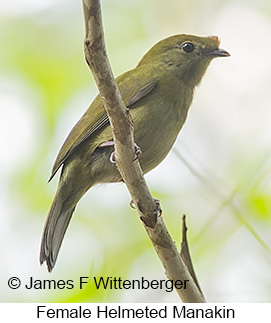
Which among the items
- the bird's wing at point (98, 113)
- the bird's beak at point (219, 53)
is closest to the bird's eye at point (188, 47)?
the bird's beak at point (219, 53)

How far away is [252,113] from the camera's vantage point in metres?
4.11

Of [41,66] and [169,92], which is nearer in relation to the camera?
[169,92]

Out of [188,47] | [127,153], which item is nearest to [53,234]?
[127,153]

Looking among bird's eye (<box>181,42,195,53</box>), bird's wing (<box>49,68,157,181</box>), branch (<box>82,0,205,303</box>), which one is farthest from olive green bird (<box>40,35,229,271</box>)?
branch (<box>82,0,205,303</box>)

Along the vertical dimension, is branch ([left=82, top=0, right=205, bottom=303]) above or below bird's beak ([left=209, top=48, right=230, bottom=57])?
below

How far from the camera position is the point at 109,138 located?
10.7 ft

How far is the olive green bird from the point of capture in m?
3.28

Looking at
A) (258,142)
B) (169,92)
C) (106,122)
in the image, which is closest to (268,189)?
(258,142)

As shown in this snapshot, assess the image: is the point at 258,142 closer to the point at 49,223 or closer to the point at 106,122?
the point at 106,122

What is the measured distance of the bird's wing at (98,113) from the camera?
3254 millimetres

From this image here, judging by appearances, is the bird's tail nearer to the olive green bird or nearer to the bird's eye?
the olive green bird

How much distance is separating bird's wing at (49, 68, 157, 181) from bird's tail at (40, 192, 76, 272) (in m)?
0.26

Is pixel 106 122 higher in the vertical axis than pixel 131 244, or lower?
higher
